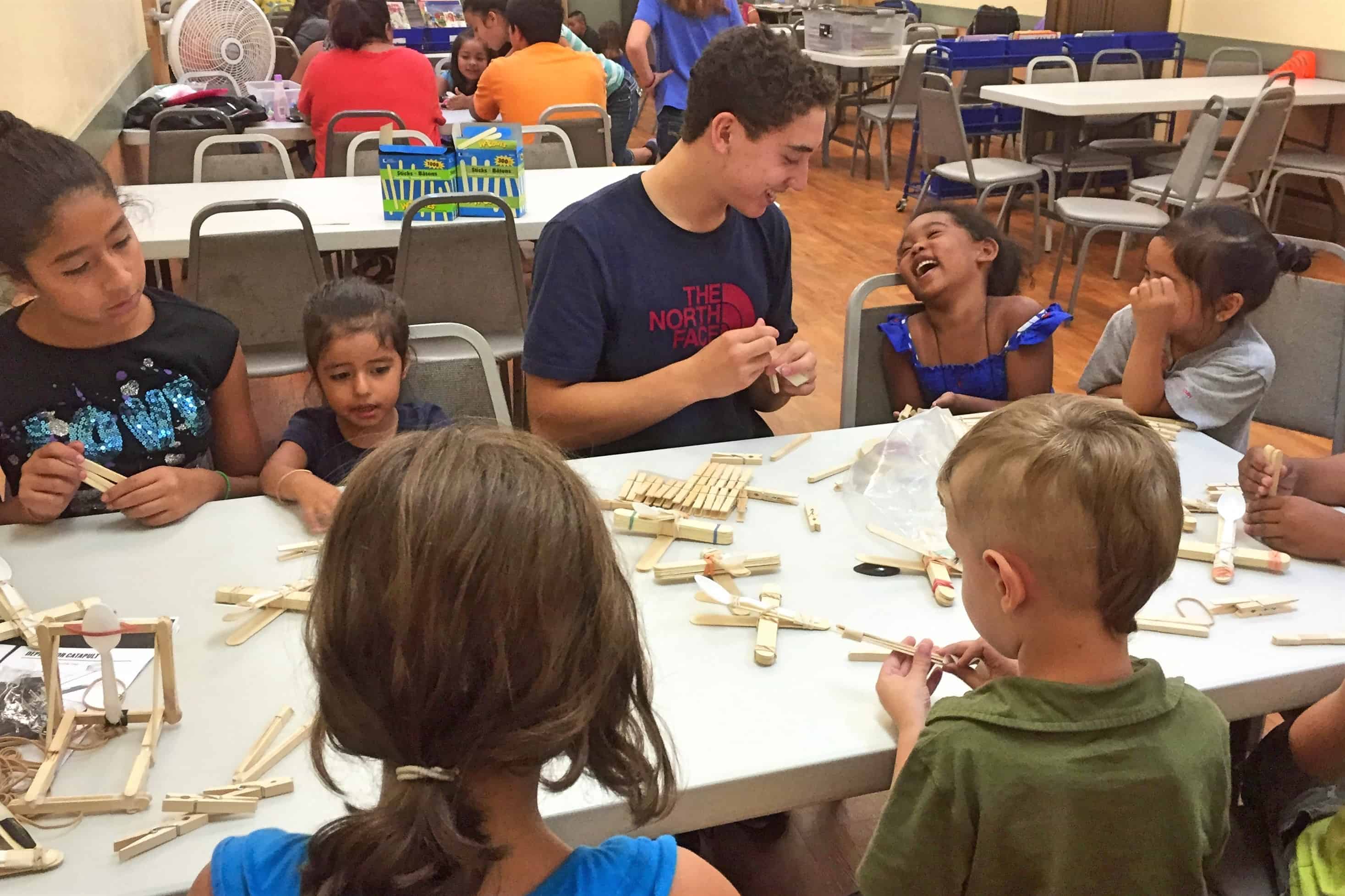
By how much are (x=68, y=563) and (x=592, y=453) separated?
0.95 meters

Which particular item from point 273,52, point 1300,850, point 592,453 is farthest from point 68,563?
point 273,52

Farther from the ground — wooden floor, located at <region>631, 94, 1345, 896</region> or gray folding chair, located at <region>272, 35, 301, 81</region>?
gray folding chair, located at <region>272, 35, 301, 81</region>

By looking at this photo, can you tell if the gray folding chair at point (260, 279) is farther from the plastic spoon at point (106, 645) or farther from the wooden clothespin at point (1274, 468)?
the wooden clothespin at point (1274, 468)

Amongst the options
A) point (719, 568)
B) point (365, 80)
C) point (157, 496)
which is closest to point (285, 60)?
point (365, 80)

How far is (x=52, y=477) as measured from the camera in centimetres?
155

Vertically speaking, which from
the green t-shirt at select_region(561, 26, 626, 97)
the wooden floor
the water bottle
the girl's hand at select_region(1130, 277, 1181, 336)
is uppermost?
the green t-shirt at select_region(561, 26, 626, 97)

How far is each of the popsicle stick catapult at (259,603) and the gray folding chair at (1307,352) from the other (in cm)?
213

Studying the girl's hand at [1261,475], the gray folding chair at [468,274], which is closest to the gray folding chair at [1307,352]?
the girl's hand at [1261,475]

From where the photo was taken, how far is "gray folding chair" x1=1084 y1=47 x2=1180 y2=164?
669cm

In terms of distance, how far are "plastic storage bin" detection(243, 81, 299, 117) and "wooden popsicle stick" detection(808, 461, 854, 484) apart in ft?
14.9

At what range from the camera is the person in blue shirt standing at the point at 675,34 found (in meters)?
5.28

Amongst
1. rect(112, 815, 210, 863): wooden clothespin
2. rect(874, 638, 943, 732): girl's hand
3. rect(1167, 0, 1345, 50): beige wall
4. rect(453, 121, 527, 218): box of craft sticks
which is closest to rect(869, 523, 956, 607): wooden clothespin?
rect(874, 638, 943, 732): girl's hand

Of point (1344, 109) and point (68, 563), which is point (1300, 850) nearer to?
point (68, 563)

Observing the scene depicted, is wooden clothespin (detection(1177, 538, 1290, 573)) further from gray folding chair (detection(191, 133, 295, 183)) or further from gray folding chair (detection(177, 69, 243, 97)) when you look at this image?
gray folding chair (detection(177, 69, 243, 97))
